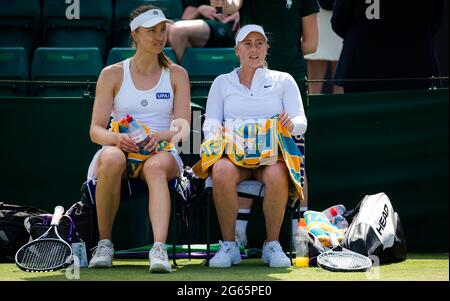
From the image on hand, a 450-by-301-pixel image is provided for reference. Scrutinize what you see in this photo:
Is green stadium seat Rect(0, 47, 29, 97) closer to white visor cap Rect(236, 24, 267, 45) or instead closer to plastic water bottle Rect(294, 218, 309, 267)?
white visor cap Rect(236, 24, 267, 45)

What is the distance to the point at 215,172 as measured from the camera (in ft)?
19.2

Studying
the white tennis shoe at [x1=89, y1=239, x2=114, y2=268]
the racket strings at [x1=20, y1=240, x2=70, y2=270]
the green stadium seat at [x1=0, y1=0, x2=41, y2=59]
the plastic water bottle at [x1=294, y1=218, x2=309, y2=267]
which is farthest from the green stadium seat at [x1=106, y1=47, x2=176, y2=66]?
the racket strings at [x1=20, y1=240, x2=70, y2=270]

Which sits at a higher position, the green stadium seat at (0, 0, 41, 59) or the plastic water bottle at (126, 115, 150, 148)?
the green stadium seat at (0, 0, 41, 59)

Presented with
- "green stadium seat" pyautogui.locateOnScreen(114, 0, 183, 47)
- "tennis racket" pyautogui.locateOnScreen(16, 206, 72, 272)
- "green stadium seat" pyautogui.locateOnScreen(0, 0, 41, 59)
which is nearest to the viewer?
"tennis racket" pyautogui.locateOnScreen(16, 206, 72, 272)

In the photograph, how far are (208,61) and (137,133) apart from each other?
7.08 feet

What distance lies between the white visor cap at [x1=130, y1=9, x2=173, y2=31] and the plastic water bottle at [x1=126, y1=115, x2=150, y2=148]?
595 millimetres

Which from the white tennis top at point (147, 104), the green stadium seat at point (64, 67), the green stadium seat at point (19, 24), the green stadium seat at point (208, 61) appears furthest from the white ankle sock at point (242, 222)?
the green stadium seat at point (19, 24)

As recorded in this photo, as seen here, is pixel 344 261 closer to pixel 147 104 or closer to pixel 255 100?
pixel 255 100

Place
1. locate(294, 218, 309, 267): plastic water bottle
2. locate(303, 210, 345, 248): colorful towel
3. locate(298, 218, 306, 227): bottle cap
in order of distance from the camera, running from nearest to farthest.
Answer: locate(294, 218, 309, 267): plastic water bottle, locate(303, 210, 345, 248): colorful towel, locate(298, 218, 306, 227): bottle cap

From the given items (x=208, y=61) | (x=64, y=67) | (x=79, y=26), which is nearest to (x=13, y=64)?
(x=64, y=67)

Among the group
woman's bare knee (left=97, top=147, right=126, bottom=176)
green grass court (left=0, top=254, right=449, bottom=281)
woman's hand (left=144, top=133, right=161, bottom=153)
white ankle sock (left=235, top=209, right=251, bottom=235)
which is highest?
woman's hand (left=144, top=133, right=161, bottom=153)

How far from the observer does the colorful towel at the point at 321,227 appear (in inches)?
242

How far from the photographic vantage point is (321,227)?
6.22 metres

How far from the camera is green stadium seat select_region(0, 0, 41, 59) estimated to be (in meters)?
8.73
